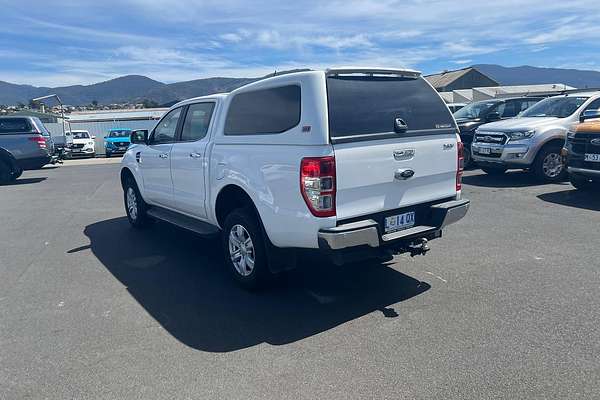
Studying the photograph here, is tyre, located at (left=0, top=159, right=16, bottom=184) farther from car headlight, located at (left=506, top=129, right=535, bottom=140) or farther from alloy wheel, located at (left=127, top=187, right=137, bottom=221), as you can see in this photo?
car headlight, located at (left=506, top=129, right=535, bottom=140)

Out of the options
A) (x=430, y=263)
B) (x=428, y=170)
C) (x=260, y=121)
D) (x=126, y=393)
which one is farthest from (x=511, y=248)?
(x=126, y=393)

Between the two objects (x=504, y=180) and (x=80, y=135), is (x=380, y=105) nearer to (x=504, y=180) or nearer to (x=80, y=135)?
(x=504, y=180)

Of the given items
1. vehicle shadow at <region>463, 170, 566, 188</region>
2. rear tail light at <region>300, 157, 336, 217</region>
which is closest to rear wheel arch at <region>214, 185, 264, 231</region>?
rear tail light at <region>300, 157, 336, 217</region>

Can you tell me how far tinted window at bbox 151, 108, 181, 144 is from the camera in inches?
251

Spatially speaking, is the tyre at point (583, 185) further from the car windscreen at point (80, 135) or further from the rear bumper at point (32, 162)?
the car windscreen at point (80, 135)

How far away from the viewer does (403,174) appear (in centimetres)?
433

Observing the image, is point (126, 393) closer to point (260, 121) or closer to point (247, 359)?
point (247, 359)

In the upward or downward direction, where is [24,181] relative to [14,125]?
downward

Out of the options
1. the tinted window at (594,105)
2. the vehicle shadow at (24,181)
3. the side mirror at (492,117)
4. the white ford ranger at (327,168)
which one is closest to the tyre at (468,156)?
the side mirror at (492,117)

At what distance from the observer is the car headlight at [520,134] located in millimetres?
10117

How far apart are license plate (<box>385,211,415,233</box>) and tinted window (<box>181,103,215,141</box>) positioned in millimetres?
2429

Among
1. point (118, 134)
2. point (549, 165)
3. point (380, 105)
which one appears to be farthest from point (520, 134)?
point (118, 134)

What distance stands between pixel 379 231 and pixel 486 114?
10.7 metres

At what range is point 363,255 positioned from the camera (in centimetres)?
418
